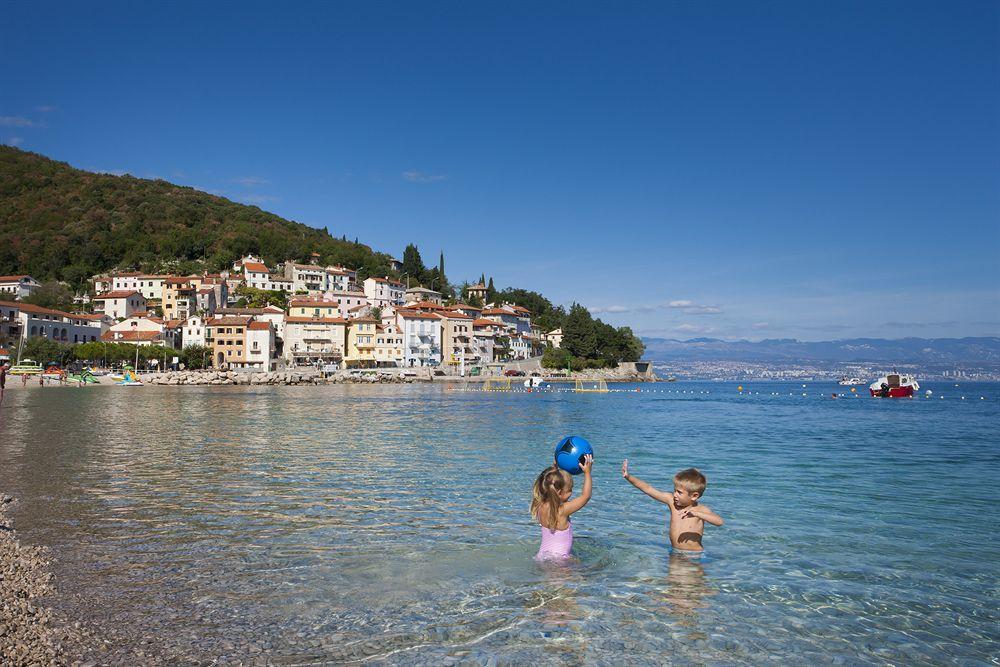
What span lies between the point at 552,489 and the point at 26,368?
99490 mm

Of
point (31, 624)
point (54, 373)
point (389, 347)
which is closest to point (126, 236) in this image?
point (389, 347)

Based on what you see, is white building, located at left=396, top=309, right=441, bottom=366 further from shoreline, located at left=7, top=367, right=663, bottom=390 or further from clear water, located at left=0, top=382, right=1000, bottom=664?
clear water, located at left=0, top=382, right=1000, bottom=664

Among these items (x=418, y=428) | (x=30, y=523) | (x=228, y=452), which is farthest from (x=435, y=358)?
(x=30, y=523)

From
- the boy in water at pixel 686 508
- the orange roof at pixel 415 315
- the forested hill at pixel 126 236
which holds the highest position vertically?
the forested hill at pixel 126 236

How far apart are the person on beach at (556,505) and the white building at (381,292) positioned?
129674mm

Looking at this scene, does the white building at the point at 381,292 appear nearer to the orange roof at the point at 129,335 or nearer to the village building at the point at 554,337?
the village building at the point at 554,337

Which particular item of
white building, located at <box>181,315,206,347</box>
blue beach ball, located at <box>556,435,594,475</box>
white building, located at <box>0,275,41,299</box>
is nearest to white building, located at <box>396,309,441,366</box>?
white building, located at <box>181,315,206,347</box>

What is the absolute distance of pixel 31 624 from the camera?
5891 millimetres

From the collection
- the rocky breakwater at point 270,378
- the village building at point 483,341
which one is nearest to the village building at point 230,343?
the rocky breakwater at point 270,378

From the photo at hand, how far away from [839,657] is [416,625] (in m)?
3.67

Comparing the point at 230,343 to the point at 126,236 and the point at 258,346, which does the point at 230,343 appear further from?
the point at 126,236

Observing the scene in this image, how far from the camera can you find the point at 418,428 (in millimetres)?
30391

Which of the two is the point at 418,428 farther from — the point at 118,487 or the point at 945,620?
the point at 945,620

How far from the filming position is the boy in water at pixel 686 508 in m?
7.96
